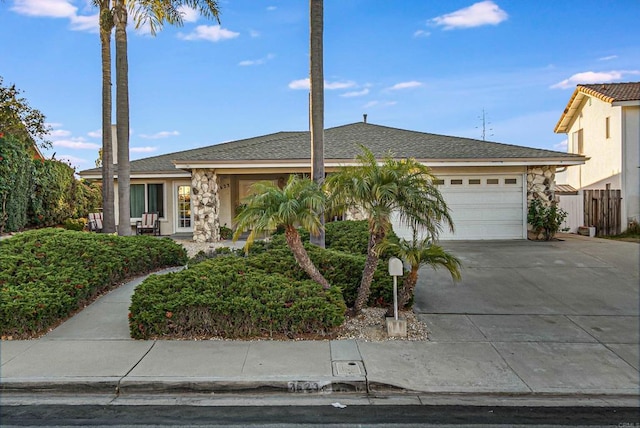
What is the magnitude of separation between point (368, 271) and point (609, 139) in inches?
603

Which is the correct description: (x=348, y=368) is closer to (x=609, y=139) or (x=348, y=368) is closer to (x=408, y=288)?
(x=408, y=288)

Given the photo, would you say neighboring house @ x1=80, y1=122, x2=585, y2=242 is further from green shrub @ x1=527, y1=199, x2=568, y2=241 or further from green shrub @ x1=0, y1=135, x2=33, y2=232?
green shrub @ x1=0, y1=135, x2=33, y2=232

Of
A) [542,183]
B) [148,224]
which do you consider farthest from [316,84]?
[148,224]

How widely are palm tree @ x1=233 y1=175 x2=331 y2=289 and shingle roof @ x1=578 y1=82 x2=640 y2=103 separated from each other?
14709 mm

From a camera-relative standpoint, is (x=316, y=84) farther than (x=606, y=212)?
No

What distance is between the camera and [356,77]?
15.9m

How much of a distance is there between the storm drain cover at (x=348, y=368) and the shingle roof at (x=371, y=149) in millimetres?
8582

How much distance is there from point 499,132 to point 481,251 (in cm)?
1715

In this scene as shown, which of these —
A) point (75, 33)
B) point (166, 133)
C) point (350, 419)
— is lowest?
point (350, 419)

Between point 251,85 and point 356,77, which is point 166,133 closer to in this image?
point 251,85

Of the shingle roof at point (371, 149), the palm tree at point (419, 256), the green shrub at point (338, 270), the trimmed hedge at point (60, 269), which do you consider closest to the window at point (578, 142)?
the shingle roof at point (371, 149)

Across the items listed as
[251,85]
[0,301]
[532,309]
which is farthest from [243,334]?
[251,85]

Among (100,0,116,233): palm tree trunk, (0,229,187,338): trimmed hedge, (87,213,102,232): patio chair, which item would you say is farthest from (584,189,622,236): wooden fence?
(87,213,102,232): patio chair

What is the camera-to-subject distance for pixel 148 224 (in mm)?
16266
